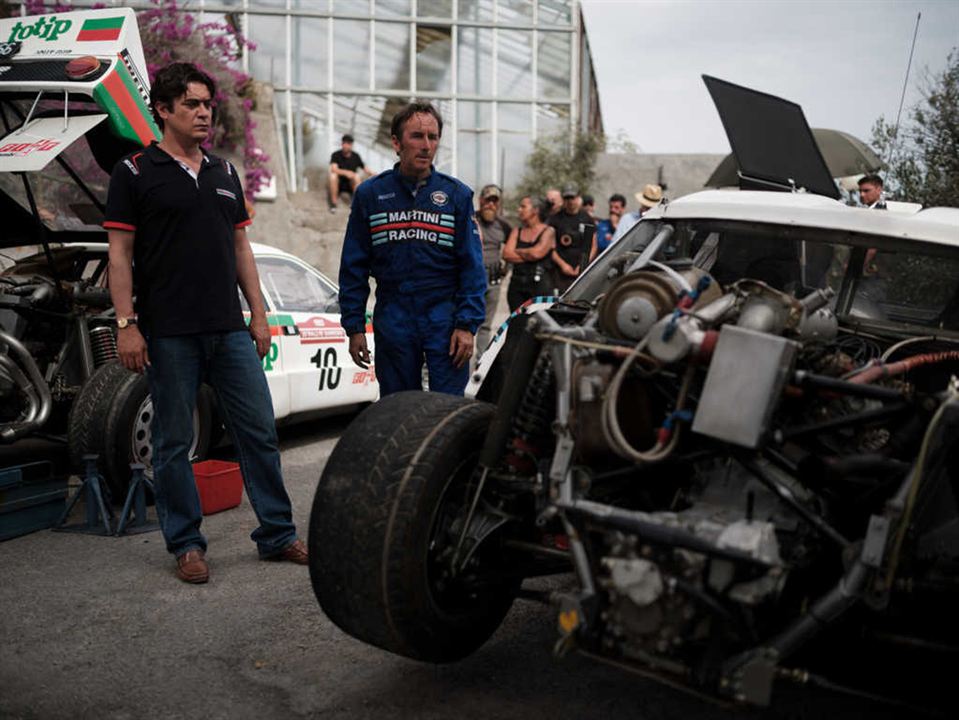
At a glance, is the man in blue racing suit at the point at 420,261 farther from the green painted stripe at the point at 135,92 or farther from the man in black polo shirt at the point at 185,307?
the green painted stripe at the point at 135,92

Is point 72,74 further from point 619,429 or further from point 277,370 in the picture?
point 619,429

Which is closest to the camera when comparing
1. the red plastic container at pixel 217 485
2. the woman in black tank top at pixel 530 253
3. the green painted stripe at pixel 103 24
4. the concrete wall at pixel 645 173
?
the red plastic container at pixel 217 485

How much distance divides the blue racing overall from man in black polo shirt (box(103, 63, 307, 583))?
62 cm

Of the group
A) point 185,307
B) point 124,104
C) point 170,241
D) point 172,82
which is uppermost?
point 124,104

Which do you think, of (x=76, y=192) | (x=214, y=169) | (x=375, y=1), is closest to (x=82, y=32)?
(x=76, y=192)

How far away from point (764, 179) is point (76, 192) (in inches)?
190

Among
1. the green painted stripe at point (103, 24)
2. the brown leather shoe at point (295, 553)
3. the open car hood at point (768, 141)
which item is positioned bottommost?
the brown leather shoe at point (295, 553)

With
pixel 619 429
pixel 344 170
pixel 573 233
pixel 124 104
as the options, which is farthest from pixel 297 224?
pixel 619 429

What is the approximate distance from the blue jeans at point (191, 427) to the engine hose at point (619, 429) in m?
2.25

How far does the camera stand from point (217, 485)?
5516mm

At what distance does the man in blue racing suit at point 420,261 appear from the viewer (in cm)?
448

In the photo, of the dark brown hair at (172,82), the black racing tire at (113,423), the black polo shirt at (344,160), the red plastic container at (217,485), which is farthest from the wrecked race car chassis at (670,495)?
the black polo shirt at (344,160)

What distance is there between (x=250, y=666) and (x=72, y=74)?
12.7ft

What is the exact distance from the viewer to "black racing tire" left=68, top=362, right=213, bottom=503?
17.6 ft
